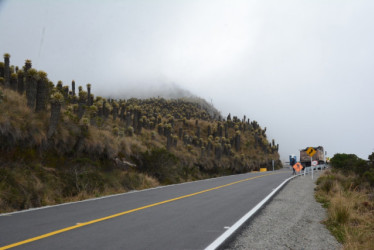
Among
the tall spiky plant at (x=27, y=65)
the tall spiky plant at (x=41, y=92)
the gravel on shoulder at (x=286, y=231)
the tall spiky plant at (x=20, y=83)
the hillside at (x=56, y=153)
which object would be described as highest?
the tall spiky plant at (x=27, y=65)

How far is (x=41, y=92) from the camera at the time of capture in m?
14.4

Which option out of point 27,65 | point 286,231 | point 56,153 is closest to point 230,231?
point 286,231

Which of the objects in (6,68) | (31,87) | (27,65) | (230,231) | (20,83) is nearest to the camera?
(230,231)

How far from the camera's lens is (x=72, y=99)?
22.5 meters

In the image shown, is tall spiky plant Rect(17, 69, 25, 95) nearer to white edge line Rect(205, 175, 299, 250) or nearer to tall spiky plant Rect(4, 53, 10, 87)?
tall spiky plant Rect(4, 53, 10, 87)

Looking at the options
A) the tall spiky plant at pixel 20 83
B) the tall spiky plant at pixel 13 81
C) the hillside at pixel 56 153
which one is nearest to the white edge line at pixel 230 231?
the hillside at pixel 56 153

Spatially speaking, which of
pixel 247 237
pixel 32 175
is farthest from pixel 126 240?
pixel 32 175

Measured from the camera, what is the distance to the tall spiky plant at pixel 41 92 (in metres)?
14.3

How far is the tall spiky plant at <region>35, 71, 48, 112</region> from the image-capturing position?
46.8ft

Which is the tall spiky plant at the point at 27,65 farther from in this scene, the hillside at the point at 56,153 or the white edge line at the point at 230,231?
the white edge line at the point at 230,231

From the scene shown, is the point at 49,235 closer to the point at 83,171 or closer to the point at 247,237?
the point at 247,237

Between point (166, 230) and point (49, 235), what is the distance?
7.40ft

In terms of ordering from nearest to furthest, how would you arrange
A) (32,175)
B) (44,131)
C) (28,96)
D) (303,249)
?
(303,249) < (32,175) < (44,131) < (28,96)

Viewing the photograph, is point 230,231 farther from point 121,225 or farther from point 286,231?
point 121,225
